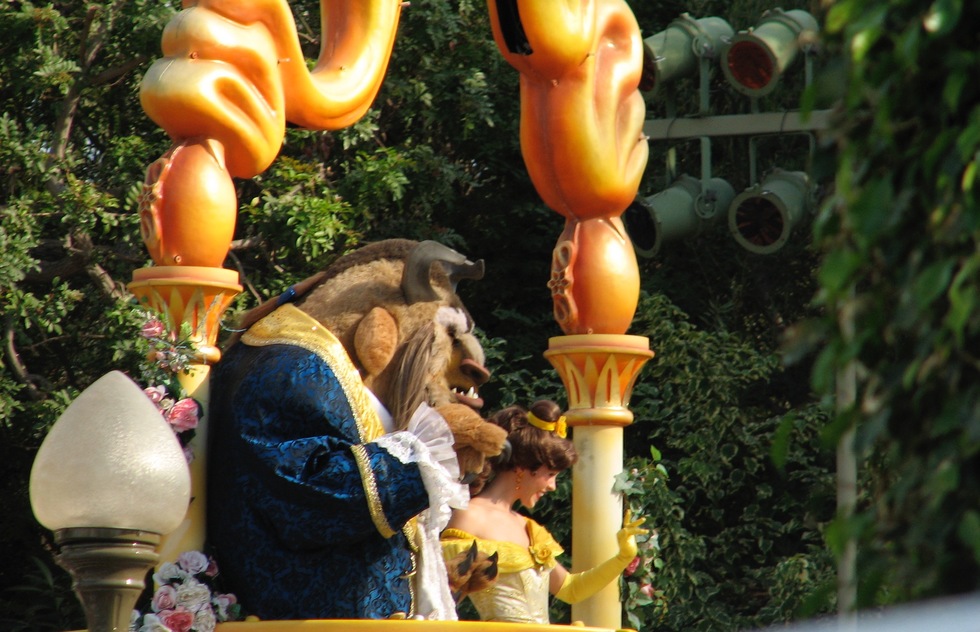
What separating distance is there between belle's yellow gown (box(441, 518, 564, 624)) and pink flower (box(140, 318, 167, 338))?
1.13 meters

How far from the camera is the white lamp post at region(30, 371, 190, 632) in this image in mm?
3182

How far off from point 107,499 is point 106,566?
5.5 inches

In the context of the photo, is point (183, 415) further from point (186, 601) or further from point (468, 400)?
point (468, 400)

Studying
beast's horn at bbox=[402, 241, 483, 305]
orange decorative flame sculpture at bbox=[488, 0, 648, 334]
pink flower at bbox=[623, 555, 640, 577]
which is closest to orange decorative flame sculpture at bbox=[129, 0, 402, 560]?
beast's horn at bbox=[402, 241, 483, 305]

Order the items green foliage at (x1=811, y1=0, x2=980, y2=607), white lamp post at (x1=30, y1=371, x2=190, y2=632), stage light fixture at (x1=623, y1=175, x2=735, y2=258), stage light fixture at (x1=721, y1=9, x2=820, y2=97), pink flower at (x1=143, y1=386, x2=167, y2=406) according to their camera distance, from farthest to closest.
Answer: stage light fixture at (x1=623, y1=175, x2=735, y2=258)
stage light fixture at (x1=721, y1=9, x2=820, y2=97)
pink flower at (x1=143, y1=386, x2=167, y2=406)
white lamp post at (x1=30, y1=371, x2=190, y2=632)
green foliage at (x1=811, y1=0, x2=980, y2=607)

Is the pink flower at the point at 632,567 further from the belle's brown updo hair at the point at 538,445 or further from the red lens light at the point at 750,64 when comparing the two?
the red lens light at the point at 750,64

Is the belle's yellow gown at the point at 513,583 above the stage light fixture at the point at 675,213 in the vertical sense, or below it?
below

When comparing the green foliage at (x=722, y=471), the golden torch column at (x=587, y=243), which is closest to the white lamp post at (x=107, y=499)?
the golden torch column at (x=587, y=243)

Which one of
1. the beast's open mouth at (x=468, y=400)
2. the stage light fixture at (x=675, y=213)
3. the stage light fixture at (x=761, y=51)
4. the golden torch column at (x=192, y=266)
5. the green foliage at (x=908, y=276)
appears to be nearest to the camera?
the green foliage at (x=908, y=276)

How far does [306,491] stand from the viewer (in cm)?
404

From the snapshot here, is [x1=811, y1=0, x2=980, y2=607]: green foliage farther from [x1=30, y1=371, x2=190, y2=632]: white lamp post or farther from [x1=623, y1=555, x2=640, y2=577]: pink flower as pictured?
[x1=623, y1=555, x2=640, y2=577]: pink flower

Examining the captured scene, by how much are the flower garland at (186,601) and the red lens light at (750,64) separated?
380 cm

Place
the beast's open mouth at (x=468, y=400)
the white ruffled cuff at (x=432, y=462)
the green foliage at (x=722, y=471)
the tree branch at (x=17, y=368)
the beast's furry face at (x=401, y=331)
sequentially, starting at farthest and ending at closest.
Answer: the green foliage at (x=722, y=471), the tree branch at (x=17, y=368), the beast's open mouth at (x=468, y=400), the beast's furry face at (x=401, y=331), the white ruffled cuff at (x=432, y=462)

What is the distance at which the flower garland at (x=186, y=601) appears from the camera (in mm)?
4023
